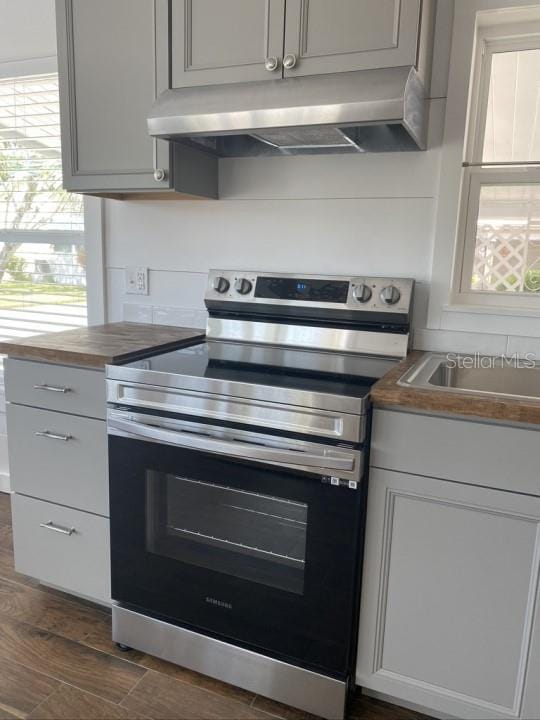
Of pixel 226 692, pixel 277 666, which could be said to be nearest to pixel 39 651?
pixel 226 692

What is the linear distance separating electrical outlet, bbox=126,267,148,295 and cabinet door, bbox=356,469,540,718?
1.31 metres

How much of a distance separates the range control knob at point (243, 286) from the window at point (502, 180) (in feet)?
2.36

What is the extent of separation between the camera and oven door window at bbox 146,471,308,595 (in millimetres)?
1480

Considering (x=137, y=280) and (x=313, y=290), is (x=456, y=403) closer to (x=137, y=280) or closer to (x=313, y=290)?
(x=313, y=290)

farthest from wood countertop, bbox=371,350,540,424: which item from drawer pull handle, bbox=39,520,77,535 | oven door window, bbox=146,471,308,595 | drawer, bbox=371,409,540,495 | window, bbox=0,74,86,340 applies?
window, bbox=0,74,86,340

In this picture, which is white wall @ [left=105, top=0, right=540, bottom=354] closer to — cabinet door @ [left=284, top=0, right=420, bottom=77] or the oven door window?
cabinet door @ [left=284, top=0, right=420, bottom=77]

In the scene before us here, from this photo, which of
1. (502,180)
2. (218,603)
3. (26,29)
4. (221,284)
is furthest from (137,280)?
(502,180)

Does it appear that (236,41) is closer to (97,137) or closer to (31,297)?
(97,137)

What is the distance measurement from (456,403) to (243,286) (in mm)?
989

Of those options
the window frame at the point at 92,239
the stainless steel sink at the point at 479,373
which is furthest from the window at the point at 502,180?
the window frame at the point at 92,239

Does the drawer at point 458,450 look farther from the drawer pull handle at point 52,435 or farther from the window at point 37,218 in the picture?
the window at point 37,218

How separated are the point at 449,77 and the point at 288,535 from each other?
1447 mm

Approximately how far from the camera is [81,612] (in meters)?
1.95

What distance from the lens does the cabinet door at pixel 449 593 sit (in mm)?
1327
